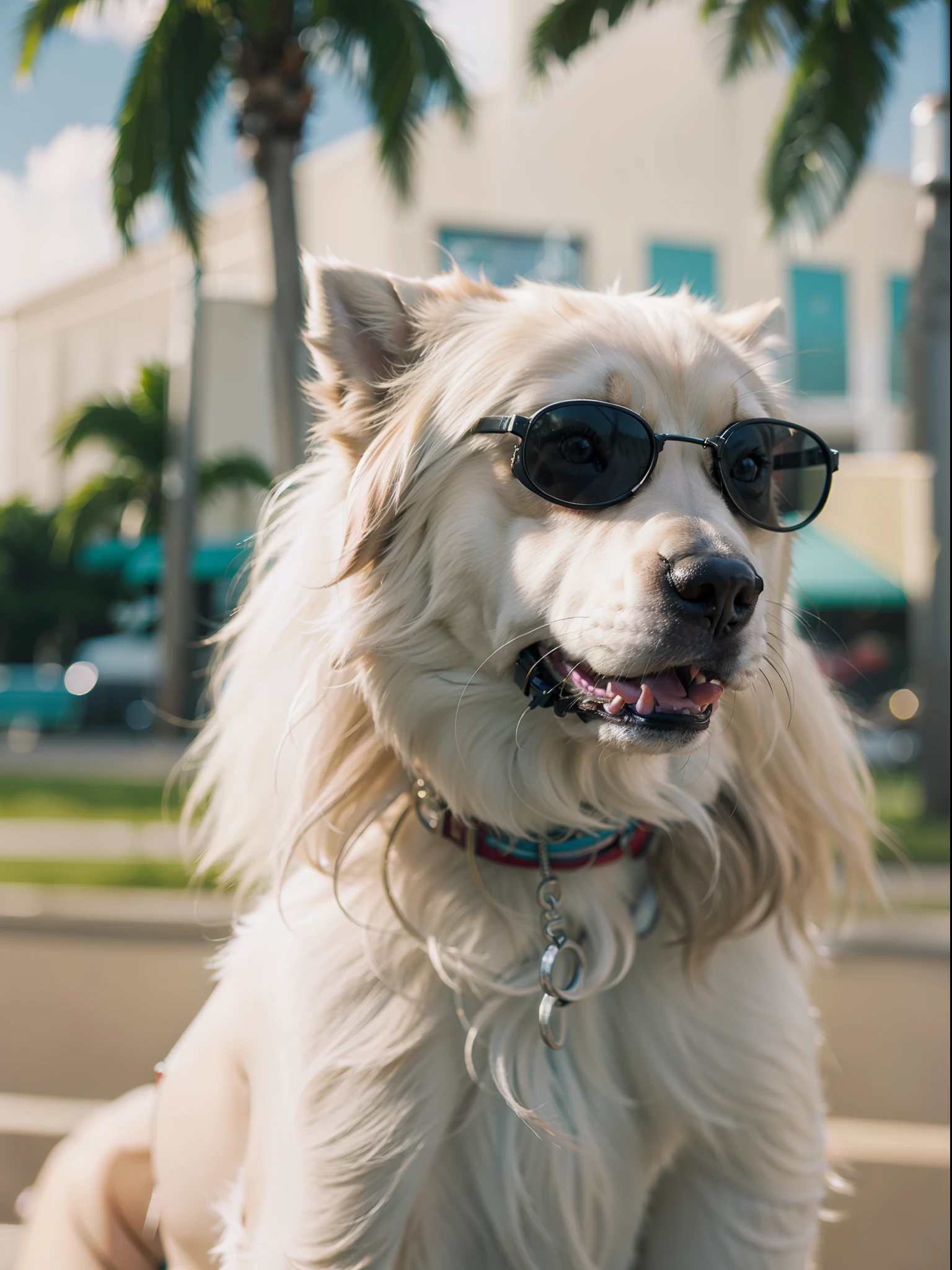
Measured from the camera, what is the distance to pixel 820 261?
28.1 m

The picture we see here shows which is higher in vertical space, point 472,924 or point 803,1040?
point 472,924

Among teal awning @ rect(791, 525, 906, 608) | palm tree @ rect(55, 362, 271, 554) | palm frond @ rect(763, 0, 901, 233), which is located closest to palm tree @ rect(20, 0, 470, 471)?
palm frond @ rect(763, 0, 901, 233)

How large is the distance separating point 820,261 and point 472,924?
97.7 feet

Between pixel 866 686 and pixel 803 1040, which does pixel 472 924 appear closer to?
pixel 803 1040

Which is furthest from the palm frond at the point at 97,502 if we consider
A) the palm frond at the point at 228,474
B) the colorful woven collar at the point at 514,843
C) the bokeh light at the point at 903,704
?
the colorful woven collar at the point at 514,843

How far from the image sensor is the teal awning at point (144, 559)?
21578mm

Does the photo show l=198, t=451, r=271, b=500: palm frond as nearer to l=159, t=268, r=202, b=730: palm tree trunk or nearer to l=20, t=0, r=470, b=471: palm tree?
l=159, t=268, r=202, b=730: palm tree trunk

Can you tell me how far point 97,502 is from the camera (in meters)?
22.0

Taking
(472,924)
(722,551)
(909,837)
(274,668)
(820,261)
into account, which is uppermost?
(820,261)

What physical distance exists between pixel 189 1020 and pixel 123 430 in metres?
19.6

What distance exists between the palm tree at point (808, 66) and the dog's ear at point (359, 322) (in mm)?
7802

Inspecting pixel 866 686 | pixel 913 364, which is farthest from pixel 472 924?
pixel 866 686

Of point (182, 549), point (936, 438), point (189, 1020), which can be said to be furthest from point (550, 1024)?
point (182, 549)

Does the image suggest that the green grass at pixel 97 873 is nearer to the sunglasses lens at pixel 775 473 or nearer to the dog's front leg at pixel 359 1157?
the dog's front leg at pixel 359 1157
